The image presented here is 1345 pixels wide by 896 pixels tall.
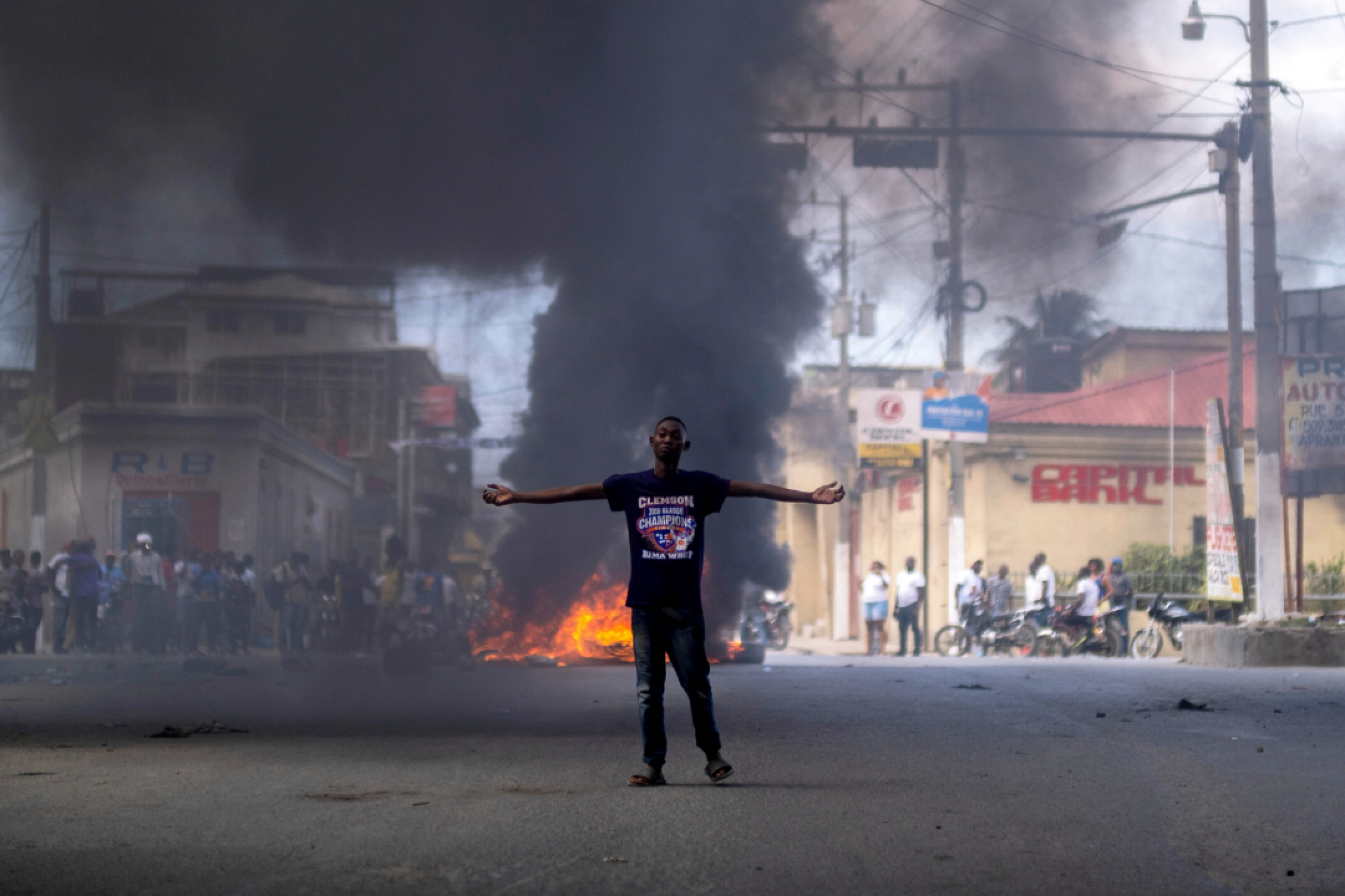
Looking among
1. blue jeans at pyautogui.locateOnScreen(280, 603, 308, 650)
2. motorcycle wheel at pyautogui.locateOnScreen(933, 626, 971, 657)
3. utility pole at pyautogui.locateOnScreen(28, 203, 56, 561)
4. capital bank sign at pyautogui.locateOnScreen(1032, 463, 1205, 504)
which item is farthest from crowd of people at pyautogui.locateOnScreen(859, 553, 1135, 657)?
utility pole at pyautogui.locateOnScreen(28, 203, 56, 561)

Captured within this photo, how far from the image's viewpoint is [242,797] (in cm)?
530

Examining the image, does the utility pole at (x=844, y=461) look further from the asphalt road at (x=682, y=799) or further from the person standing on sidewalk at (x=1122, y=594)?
the asphalt road at (x=682, y=799)

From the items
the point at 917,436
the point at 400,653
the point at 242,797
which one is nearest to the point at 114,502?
the point at 400,653

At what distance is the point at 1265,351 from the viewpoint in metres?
15.2

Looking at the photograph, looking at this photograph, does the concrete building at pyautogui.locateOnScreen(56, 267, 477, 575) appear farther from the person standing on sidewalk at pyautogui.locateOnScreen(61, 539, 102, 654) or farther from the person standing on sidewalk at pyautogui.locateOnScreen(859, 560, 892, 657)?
the person standing on sidewalk at pyautogui.locateOnScreen(859, 560, 892, 657)

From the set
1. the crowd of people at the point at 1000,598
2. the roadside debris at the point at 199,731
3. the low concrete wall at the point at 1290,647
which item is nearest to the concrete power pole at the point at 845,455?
the crowd of people at the point at 1000,598

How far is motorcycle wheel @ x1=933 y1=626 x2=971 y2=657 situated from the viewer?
72.1ft

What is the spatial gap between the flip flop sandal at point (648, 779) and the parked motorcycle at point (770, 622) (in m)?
19.3

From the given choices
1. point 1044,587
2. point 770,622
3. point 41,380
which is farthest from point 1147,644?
point 41,380

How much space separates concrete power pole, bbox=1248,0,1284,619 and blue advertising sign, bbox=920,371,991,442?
8999mm

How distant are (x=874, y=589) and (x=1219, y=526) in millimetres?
6466

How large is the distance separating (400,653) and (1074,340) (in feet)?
94.0

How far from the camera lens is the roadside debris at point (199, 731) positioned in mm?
7715

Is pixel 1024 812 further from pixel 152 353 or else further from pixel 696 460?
pixel 152 353
